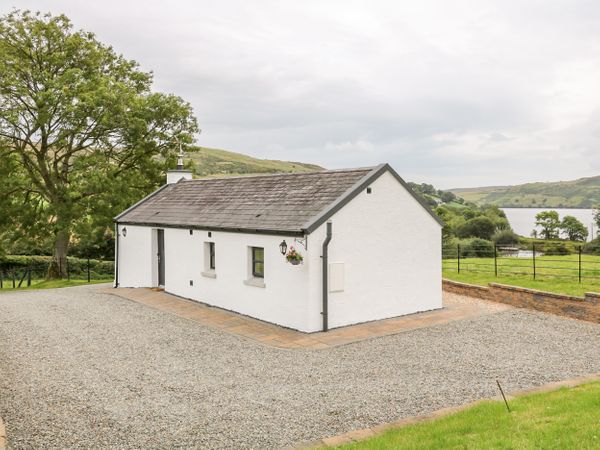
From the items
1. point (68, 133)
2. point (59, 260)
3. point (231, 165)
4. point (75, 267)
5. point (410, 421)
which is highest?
point (231, 165)

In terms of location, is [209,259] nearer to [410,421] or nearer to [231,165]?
[410,421]

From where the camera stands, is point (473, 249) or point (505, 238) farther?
point (505, 238)

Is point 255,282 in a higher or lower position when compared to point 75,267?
higher

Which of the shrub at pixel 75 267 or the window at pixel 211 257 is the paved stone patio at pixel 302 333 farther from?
the shrub at pixel 75 267

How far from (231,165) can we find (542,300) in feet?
379

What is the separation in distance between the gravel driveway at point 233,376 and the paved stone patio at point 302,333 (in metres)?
0.49

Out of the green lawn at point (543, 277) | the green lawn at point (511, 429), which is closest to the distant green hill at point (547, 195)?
Result: the green lawn at point (543, 277)

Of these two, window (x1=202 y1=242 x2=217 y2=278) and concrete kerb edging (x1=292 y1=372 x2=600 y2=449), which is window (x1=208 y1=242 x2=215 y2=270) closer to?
window (x1=202 y1=242 x2=217 y2=278)

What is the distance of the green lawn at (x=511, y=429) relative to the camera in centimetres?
557

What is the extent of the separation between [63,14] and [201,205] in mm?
17407

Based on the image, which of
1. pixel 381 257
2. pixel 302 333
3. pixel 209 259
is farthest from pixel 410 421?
pixel 209 259

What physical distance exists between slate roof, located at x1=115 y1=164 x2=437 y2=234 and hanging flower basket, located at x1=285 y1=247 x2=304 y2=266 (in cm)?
52

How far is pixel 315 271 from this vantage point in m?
12.8

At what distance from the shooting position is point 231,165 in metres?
126
